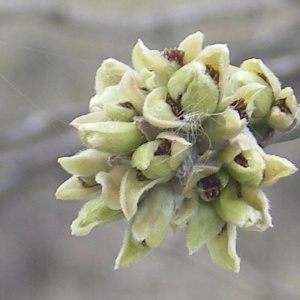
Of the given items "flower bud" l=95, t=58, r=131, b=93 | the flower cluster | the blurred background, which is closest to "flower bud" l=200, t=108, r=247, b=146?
the flower cluster

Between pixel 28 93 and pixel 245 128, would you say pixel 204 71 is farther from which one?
pixel 28 93

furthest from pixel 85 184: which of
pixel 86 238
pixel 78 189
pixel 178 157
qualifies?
pixel 86 238

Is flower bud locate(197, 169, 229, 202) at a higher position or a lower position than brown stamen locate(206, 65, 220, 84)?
lower

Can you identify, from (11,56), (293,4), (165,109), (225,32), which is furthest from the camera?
(11,56)

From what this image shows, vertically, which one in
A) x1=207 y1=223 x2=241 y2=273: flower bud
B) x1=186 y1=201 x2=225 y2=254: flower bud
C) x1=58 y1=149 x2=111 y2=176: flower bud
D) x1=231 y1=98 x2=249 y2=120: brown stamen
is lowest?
x1=207 y1=223 x2=241 y2=273: flower bud

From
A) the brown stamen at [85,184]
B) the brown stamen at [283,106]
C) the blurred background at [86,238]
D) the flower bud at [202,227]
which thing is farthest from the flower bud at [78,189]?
the blurred background at [86,238]

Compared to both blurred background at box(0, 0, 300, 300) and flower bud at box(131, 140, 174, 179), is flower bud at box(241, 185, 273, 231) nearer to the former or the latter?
flower bud at box(131, 140, 174, 179)

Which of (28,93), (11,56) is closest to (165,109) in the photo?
(28,93)

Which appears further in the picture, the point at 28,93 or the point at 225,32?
the point at 28,93
